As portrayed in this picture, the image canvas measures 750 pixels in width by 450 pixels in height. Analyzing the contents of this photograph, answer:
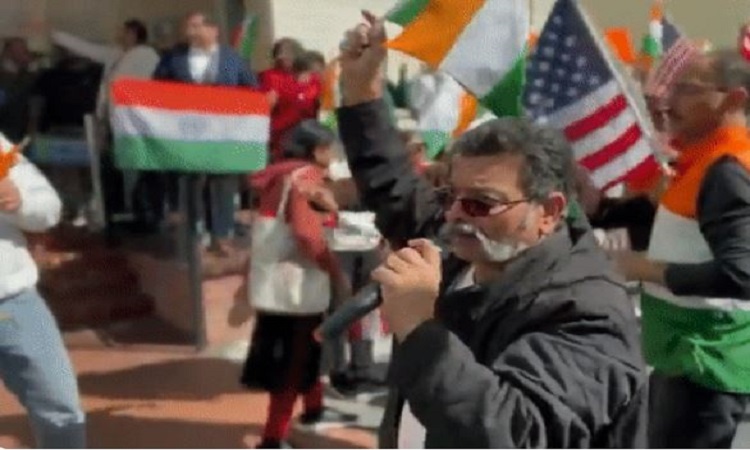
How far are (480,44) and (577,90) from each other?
1.29ft

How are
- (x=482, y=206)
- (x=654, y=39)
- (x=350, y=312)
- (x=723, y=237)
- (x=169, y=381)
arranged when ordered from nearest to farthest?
(x=350, y=312) → (x=482, y=206) → (x=723, y=237) → (x=169, y=381) → (x=654, y=39)

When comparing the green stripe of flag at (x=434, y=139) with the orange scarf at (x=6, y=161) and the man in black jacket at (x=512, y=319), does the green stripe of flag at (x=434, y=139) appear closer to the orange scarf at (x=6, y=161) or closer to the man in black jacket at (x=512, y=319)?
the orange scarf at (x=6, y=161)

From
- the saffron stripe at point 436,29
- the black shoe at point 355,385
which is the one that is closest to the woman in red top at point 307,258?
the black shoe at point 355,385

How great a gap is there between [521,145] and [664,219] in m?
1.35

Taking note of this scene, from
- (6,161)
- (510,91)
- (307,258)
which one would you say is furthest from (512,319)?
(307,258)

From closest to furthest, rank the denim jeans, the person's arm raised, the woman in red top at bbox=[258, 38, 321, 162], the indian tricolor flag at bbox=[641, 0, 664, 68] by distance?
the person's arm raised, the denim jeans, the indian tricolor flag at bbox=[641, 0, 664, 68], the woman in red top at bbox=[258, 38, 321, 162]

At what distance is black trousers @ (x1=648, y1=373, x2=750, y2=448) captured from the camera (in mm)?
3166

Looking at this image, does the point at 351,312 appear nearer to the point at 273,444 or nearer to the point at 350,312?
the point at 350,312

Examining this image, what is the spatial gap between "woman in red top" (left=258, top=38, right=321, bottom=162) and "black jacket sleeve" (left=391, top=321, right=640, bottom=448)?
18.4ft

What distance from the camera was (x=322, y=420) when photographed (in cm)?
535

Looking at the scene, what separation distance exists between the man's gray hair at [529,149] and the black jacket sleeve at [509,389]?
296 millimetres

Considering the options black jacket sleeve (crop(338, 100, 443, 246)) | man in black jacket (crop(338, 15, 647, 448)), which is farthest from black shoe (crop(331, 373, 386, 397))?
man in black jacket (crop(338, 15, 647, 448))

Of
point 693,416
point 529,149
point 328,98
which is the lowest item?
point 693,416

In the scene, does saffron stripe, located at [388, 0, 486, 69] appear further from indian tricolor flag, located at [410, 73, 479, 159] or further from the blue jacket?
the blue jacket
